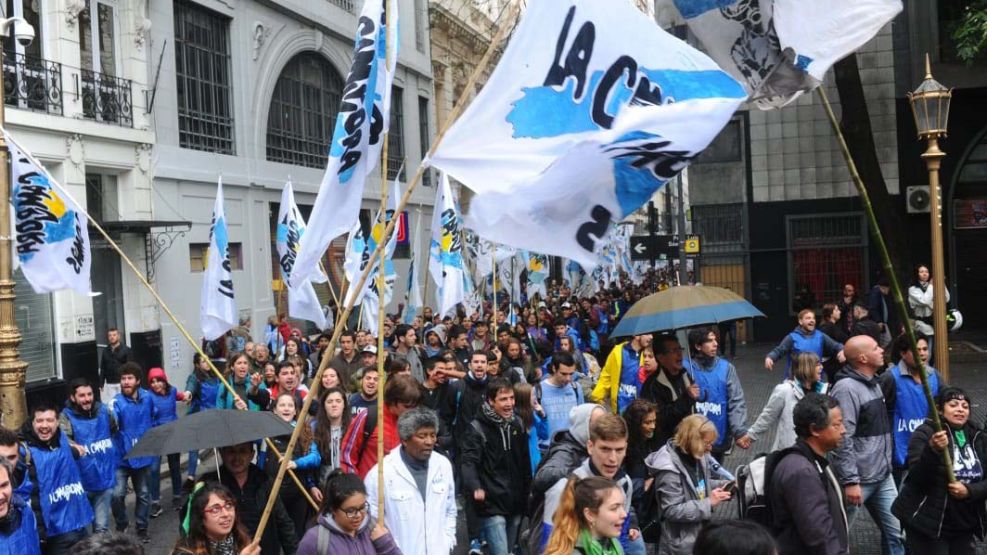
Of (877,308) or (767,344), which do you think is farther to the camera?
(767,344)

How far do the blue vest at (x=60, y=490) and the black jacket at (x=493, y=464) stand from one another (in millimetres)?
2729

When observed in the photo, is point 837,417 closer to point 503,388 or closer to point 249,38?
point 503,388

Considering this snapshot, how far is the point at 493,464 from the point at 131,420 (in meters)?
4.15

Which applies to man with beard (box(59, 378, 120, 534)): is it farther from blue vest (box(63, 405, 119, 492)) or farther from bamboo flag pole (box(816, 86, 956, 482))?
bamboo flag pole (box(816, 86, 956, 482))

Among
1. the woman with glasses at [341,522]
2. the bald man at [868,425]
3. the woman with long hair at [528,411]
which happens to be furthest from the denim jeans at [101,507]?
the bald man at [868,425]

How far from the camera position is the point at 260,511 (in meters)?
5.98

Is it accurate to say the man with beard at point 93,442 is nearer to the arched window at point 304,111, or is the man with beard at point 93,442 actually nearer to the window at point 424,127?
the arched window at point 304,111

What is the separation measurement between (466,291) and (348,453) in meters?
10.0

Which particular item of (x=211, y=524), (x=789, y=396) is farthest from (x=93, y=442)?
(x=789, y=396)

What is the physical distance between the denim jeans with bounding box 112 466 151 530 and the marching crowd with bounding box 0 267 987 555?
0.02 m

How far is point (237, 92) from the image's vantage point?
23000 millimetres

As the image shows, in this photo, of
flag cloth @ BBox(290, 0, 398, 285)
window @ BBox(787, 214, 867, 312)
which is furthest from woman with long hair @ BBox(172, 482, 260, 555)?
window @ BBox(787, 214, 867, 312)

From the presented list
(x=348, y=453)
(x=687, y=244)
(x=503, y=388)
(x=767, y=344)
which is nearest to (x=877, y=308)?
(x=687, y=244)

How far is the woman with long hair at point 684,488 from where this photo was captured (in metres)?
5.62
